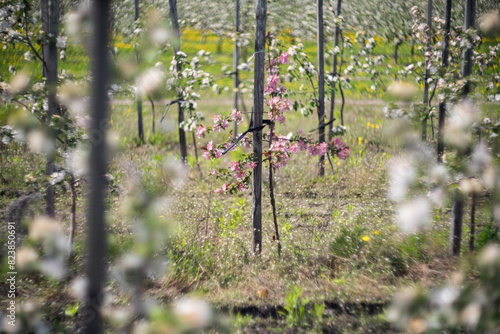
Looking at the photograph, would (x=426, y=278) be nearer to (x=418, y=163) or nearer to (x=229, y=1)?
(x=418, y=163)

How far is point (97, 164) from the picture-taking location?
87 centimetres

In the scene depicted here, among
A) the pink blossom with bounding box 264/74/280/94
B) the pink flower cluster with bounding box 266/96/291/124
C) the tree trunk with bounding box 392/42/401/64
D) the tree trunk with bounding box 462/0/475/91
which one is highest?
the tree trunk with bounding box 392/42/401/64

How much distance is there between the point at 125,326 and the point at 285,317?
1.03 meters

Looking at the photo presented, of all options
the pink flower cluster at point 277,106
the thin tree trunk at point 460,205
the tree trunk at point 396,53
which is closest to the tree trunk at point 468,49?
the thin tree trunk at point 460,205

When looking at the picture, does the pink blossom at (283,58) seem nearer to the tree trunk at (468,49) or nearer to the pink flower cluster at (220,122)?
the pink flower cluster at (220,122)

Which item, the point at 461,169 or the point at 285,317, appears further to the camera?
the point at 285,317

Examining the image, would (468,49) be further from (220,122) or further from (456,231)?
(220,122)

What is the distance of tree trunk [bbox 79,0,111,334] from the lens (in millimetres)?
835

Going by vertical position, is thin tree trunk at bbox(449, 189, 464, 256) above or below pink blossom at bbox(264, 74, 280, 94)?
below

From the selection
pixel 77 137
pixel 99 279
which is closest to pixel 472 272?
pixel 99 279

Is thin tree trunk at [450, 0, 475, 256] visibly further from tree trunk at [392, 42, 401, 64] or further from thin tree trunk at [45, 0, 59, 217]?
tree trunk at [392, 42, 401, 64]

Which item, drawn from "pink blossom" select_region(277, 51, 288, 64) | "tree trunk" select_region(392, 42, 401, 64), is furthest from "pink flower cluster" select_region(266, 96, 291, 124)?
"tree trunk" select_region(392, 42, 401, 64)

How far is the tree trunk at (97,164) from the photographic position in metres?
0.84

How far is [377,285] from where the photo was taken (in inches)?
105
